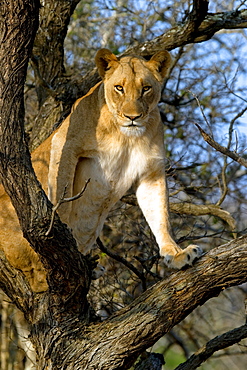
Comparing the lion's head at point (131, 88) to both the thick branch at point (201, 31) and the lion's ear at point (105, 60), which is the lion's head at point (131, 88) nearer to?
the lion's ear at point (105, 60)

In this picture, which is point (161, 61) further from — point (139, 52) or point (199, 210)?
point (199, 210)

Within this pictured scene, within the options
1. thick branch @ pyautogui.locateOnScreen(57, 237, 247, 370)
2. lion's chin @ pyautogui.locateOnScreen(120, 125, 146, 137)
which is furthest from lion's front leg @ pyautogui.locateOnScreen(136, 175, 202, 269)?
thick branch @ pyautogui.locateOnScreen(57, 237, 247, 370)

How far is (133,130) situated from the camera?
4.75 meters

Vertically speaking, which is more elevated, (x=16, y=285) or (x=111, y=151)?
(x=111, y=151)

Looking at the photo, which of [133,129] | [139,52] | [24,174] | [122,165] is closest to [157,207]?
[122,165]

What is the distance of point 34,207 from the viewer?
3.82m

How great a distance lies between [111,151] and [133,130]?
0.29 meters

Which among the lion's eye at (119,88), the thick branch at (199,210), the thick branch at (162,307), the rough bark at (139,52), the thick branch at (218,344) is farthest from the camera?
the rough bark at (139,52)

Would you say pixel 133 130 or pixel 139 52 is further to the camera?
pixel 139 52

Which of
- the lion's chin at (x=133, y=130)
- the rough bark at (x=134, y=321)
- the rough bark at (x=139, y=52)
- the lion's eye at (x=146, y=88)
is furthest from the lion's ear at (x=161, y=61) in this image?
the rough bark at (x=134, y=321)

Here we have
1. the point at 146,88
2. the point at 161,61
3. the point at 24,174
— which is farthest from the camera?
the point at 161,61

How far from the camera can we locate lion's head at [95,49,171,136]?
4.69 meters

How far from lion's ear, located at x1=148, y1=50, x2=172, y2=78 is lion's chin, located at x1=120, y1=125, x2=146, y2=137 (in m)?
0.65

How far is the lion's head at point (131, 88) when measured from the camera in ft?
15.4
